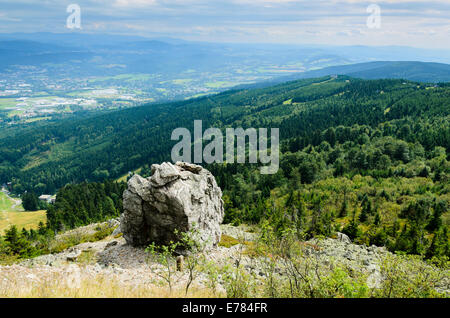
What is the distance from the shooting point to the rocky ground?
76.8 ft

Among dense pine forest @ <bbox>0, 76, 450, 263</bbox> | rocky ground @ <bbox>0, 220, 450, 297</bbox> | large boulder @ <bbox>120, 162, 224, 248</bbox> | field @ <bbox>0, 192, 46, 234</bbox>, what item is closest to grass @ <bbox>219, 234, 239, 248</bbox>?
rocky ground @ <bbox>0, 220, 450, 297</bbox>

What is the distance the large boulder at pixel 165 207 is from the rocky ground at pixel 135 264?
258cm

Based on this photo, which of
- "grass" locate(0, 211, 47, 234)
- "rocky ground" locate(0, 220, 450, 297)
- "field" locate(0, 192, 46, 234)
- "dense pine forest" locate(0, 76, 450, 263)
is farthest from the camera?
"grass" locate(0, 211, 47, 234)

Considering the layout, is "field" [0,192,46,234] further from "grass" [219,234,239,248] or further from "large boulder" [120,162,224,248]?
"grass" [219,234,239,248]

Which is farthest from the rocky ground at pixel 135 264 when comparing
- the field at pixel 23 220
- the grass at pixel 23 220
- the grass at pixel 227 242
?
the field at pixel 23 220

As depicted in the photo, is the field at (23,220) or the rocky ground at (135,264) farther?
the field at (23,220)

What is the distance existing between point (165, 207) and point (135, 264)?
7734 millimetres

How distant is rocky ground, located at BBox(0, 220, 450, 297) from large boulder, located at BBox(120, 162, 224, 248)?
2.58 m

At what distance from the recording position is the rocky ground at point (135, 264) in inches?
922

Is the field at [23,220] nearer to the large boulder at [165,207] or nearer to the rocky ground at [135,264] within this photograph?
the rocky ground at [135,264]

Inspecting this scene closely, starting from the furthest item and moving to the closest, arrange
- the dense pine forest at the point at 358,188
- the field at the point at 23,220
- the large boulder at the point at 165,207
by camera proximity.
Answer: the field at the point at 23,220
the dense pine forest at the point at 358,188
the large boulder at the point at 165,207

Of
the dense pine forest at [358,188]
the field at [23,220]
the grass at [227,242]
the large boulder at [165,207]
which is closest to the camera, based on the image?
the large boulder at [165,207]

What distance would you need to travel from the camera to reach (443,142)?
108 metres

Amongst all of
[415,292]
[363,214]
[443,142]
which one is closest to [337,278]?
[415,292]
